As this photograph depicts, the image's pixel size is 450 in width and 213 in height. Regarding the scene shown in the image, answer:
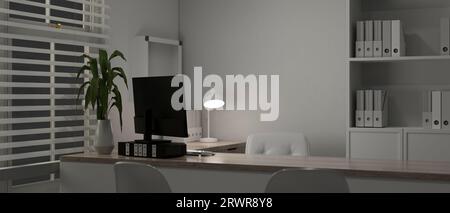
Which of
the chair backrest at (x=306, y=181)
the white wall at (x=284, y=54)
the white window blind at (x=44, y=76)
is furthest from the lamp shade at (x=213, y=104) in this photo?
the chair backrest at (x=306, y=181)

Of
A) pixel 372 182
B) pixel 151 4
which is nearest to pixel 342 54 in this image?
pixel 151 4

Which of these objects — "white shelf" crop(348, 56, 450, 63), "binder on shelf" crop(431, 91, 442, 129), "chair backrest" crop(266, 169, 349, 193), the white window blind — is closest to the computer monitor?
the white window blind

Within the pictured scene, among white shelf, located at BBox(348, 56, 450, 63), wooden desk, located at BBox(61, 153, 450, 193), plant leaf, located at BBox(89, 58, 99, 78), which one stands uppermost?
white shelf, located at BBox(348, 56, 450, 63)

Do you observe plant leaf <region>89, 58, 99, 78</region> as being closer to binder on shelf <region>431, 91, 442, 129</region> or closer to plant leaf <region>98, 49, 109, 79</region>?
plant leaf <region>98, 49, 109, 79</region>

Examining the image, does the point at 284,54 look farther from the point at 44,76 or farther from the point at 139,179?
→ the point at 139,179

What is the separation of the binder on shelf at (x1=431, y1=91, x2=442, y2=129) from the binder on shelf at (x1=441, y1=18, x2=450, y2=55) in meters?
0.33

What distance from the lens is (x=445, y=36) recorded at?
186 inches

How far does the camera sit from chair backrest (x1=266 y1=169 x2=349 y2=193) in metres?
2.82

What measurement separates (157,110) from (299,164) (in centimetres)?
101

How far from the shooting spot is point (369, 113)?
16.0 feet

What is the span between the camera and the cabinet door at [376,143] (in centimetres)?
480

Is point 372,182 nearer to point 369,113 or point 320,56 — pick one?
point 369,113

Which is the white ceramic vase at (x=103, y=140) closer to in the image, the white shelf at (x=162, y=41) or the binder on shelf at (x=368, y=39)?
the white shelf at (x=162, y=41)

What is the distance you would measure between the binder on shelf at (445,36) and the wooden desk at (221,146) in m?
1.94
